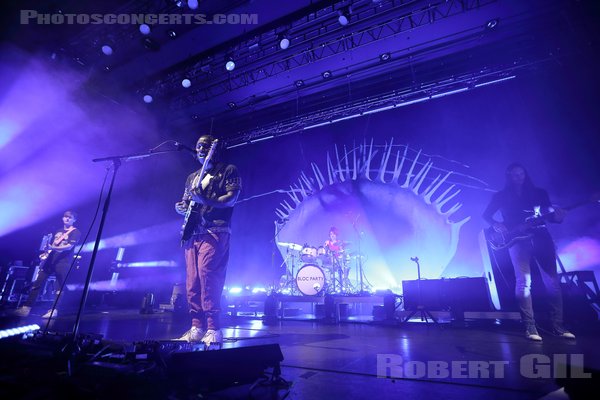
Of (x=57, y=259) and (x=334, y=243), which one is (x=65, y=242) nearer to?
(x=57, y=259)

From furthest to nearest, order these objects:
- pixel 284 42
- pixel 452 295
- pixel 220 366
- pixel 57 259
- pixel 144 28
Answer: pixel 284 42
pixel 144 28
pixel 57 259
pixel 452 295
pixel 220 366

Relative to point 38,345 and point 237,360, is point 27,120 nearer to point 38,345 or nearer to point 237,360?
point 38,345

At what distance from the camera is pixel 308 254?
686 centimetres

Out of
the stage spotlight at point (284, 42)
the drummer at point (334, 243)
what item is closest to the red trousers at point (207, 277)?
the drummer at point (334, 243)

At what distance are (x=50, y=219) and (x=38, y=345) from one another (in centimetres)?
663

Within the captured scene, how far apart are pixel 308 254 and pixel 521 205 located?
439 cm

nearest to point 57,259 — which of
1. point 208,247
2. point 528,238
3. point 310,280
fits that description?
point 208,247

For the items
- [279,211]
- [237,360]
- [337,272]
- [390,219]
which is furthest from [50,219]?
[390,219]

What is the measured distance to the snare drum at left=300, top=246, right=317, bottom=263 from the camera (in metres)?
6.86

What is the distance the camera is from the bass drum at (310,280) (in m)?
6.14

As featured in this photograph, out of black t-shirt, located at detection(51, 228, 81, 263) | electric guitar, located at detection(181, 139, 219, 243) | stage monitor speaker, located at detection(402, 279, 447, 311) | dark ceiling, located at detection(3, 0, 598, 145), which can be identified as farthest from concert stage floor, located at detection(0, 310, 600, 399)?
dark ceiling, located at detection(3, 0, 598, 145)

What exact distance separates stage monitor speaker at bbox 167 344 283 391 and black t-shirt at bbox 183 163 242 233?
4.66 feet

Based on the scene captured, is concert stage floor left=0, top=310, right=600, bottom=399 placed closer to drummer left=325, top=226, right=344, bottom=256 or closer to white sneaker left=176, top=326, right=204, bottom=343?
white sneaker left=176, top=326, right=204, bottom=343

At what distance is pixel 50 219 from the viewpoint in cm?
704
